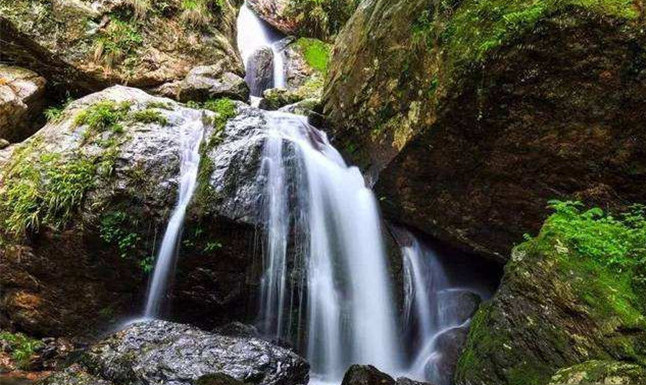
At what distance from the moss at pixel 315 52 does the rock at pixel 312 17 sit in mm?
748

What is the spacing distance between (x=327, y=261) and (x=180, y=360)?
2521 millimetres

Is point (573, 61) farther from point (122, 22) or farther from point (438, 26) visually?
point (122, 22)

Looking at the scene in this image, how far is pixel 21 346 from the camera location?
224 inches

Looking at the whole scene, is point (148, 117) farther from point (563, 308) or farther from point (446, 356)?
point (563, 308)

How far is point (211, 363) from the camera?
14.5 ft

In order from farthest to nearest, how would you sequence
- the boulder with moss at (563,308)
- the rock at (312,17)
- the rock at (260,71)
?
the rock at (312,17) → the rock at (260,71) → the boulder with moss at (563,308)

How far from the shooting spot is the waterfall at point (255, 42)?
541 inches

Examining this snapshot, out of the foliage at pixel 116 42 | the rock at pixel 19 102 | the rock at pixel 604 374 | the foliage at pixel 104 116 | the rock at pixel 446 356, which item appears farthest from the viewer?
the foliage at pixel 116 42

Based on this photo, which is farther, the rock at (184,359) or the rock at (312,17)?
the rock at (312,17)

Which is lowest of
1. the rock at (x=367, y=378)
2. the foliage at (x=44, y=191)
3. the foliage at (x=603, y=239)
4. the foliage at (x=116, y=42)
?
the rock at (x=367, y=378)

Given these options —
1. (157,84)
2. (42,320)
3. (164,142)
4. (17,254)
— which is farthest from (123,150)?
(157,84)

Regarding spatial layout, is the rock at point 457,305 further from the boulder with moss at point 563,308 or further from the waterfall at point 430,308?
the boulder with moss at point 563,308

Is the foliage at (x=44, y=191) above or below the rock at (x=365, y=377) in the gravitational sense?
above

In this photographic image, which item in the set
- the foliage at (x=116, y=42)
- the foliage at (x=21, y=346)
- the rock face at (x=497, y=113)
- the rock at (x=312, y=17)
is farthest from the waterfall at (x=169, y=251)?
the rock at (x=312, y=17)
